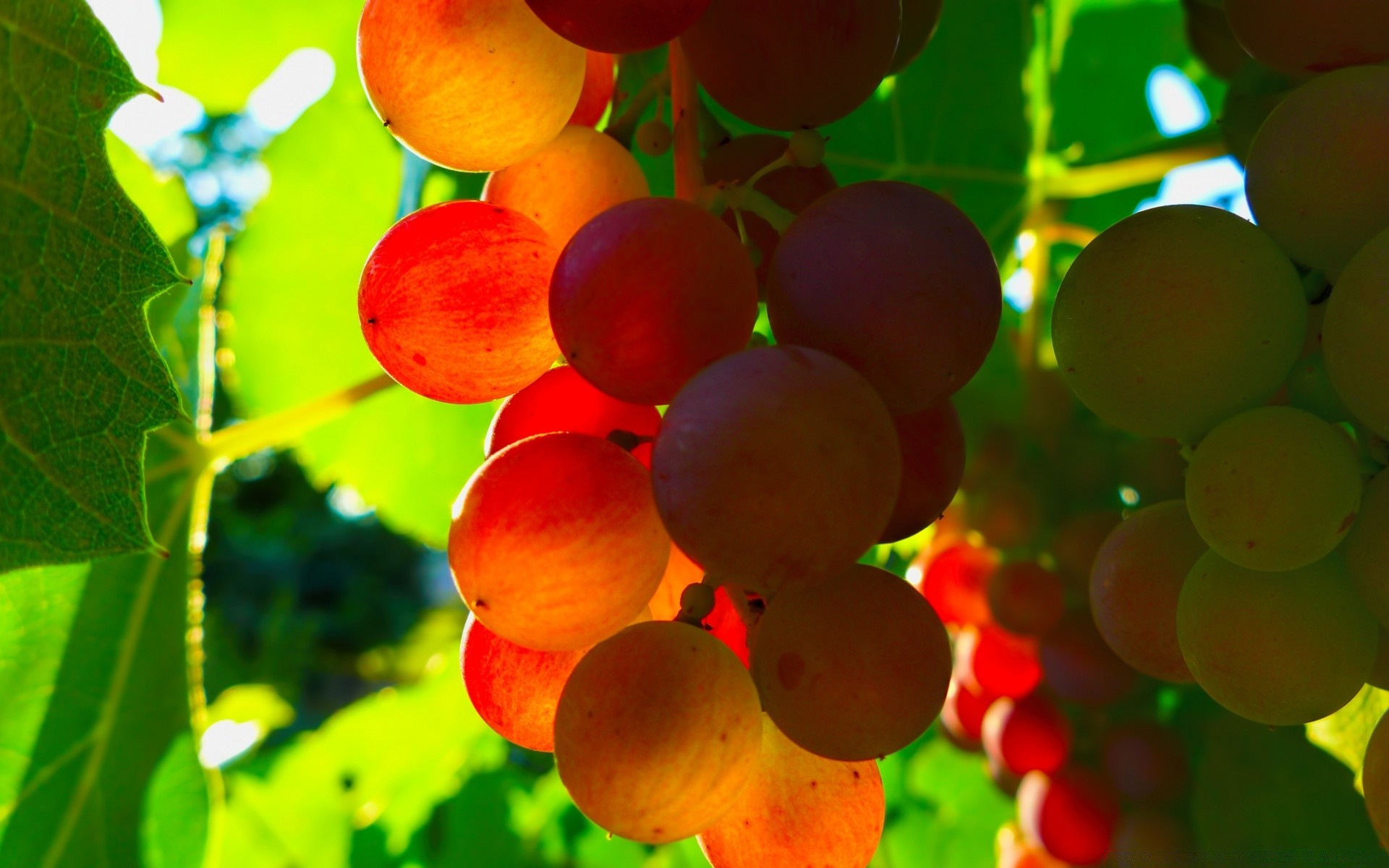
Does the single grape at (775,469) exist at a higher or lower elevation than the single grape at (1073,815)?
higher

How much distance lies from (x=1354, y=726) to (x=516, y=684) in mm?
491

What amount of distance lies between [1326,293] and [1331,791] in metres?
0.50

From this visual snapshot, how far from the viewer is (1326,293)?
48 centimetres

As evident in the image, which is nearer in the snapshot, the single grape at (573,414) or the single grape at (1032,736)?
the single grape at (573,414)

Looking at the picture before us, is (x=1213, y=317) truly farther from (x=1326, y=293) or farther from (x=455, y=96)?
(x=455, y=96)

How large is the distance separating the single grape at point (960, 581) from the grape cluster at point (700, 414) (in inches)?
22.2

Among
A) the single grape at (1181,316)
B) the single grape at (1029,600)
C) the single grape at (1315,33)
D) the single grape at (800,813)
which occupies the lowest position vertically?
the single grape at (1029,600)

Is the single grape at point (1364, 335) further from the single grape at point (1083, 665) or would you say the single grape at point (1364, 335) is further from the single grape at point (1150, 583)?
the single grape at point (1083, 665)

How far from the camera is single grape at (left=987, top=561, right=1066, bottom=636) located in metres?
0.93

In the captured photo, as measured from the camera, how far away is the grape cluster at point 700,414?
0.38m

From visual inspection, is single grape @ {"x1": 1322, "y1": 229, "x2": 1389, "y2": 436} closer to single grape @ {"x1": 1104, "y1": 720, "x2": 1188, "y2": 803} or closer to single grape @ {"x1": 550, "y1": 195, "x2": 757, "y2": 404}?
single grape @ {"x1": 550, "y1": 195, "x2": 757, "y2": 404}

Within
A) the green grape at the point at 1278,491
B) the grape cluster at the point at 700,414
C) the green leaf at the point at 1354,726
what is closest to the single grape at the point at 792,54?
the grape cluster at the point at 700,414

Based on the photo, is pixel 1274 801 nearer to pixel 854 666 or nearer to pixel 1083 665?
pixel 1083 665

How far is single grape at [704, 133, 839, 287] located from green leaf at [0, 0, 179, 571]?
263mm
